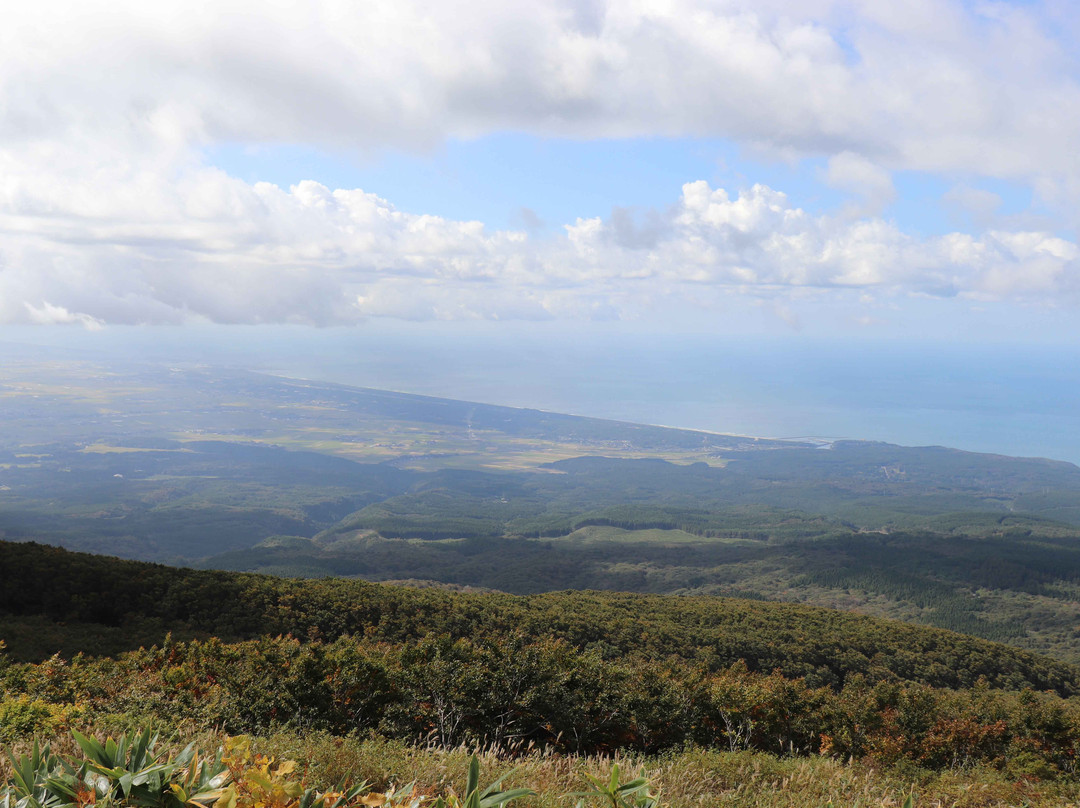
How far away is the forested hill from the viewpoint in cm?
2327

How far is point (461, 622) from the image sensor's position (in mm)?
31109

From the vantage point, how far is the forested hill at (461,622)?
76.3 ft

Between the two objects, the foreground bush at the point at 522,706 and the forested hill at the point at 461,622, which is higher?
the foreground bush at the point at 522,706

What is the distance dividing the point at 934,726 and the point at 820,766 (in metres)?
8.47

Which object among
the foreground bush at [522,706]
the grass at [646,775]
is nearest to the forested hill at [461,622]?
the foreground bush at [522,706]

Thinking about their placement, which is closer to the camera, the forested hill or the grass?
the grass

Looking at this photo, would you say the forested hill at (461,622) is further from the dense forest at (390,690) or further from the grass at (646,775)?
the grass at (646,775)

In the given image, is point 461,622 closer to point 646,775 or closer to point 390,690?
point 390,690

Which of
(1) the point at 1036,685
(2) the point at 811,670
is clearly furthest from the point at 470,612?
(1) the point at 1036,685

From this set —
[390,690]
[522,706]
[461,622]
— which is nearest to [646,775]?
[522,706]

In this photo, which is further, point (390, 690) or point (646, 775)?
point (390, 690)

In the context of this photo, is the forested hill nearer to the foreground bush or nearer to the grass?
the foreground bush

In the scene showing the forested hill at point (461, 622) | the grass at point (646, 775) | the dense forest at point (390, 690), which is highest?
the grass at point (646, 775)

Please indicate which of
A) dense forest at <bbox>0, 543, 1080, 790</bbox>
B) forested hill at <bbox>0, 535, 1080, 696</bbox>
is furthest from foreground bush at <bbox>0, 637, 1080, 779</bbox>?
forested hill at <bbox>0, 535, 1080, 696</bbox>
